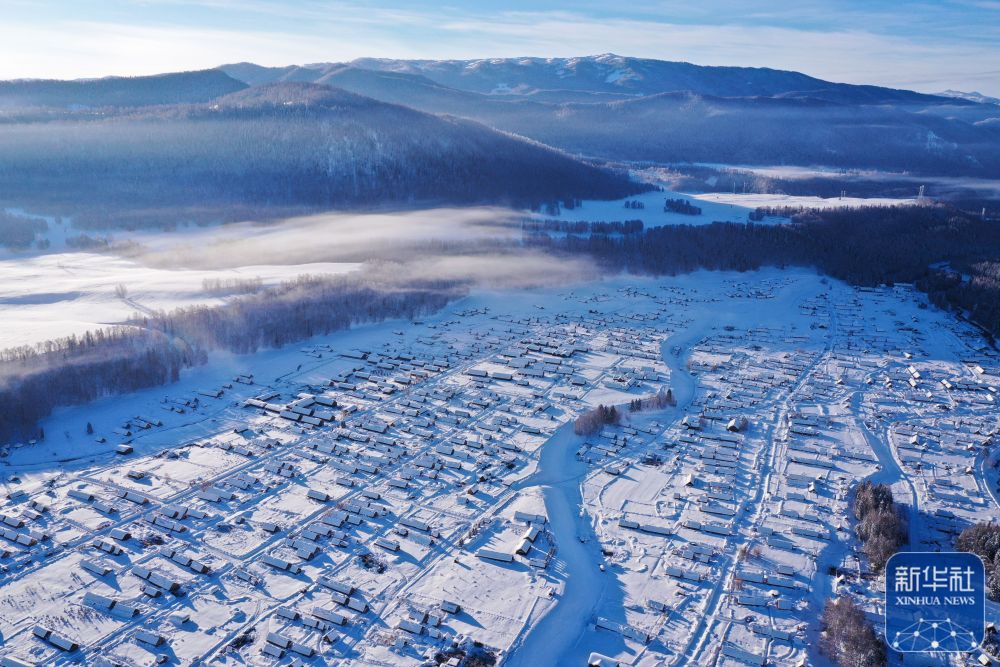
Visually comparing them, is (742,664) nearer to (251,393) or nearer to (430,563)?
(430,563)

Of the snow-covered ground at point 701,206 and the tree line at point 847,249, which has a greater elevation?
the snow-covered ground at point 701,206

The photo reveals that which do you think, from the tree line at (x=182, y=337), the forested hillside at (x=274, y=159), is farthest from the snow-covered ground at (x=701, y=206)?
the tree line at (x=182, y=337)

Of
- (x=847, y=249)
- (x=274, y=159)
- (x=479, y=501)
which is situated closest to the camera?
(x=479, y=501)

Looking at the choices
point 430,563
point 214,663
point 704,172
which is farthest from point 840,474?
point 704,172

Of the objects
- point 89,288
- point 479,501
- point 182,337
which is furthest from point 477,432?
point 89,288

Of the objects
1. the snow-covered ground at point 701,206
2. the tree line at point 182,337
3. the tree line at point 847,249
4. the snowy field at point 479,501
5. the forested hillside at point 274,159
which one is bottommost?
the snowy field at point 479,501

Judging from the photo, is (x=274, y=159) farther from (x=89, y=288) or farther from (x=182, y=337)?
(x=182, y=337)

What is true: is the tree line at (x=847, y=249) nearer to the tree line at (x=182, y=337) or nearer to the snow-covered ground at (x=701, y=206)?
the snow-covered ground at (x=701, y=206)

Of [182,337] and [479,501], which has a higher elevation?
[182,337]

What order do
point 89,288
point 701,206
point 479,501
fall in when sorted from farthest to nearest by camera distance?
point 701,206, point 89,288, point 479,501
